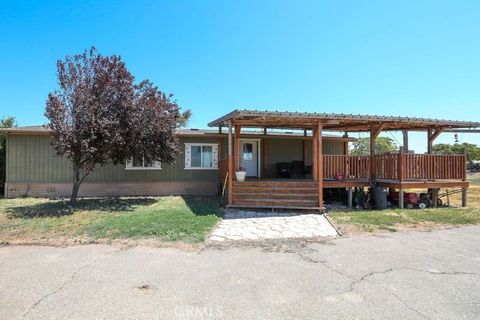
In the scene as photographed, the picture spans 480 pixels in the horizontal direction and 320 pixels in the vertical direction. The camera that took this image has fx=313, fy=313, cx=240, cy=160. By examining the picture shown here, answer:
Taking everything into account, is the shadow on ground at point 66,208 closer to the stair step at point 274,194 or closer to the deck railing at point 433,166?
the stair step at point 274,194

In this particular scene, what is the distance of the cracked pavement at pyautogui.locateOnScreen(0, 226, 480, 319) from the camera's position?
322 cm

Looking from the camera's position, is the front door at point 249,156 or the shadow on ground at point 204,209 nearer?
the shadow on ground at point 204,209

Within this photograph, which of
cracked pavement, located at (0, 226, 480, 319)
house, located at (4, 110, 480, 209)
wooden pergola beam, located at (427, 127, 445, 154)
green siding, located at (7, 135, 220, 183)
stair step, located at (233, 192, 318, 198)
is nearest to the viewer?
cracked pavement, located at (0, 226, 480, 319)

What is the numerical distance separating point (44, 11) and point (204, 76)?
475 inches

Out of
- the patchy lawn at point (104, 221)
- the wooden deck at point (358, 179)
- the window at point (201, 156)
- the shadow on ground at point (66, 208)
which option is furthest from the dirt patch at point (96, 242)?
the window at point (201, 156)

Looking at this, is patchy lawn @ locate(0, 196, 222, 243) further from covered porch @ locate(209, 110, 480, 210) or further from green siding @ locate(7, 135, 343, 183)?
green siding @ locate(7, 135, 343, 183)

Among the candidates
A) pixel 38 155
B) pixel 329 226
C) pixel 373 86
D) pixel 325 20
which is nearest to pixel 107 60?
pixel 38 155

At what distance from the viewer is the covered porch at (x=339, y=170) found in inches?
391

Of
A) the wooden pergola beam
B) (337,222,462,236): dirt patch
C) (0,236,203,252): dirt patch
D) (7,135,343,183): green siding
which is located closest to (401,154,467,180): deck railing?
the wooden pergola beam

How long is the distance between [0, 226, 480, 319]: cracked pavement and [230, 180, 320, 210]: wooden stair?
3.76 m

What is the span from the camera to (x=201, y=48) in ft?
50.6

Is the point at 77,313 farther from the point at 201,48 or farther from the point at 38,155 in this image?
the point at 201,48

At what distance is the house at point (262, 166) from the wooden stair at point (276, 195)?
3 centimetres

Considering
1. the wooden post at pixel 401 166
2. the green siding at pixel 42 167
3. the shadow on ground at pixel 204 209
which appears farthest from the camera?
the green siding at pixel 42 167
